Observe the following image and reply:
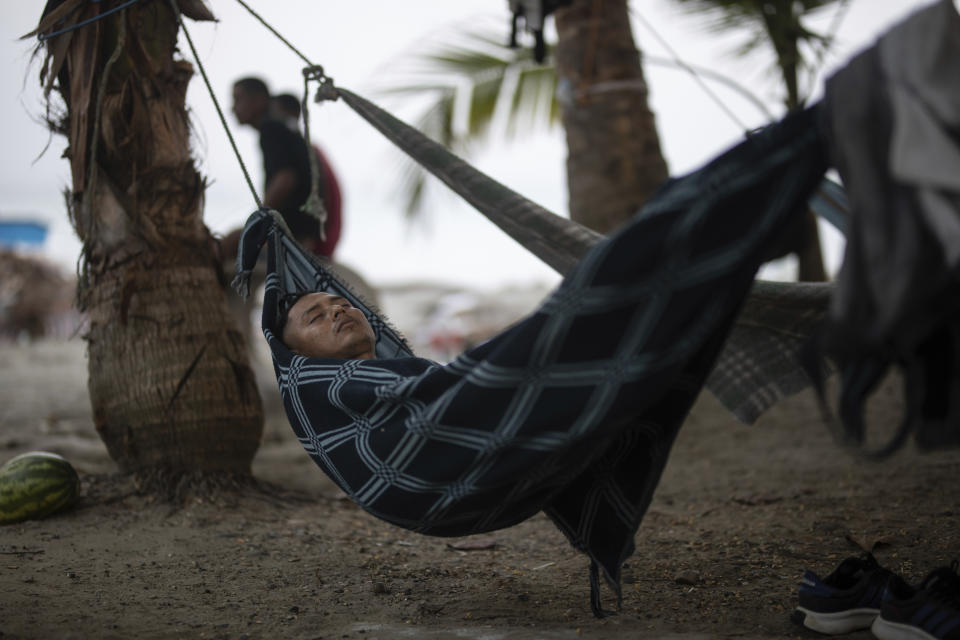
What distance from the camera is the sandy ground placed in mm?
1998

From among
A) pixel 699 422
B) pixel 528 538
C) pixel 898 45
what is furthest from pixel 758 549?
pixel 699 422

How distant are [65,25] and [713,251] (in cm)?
263

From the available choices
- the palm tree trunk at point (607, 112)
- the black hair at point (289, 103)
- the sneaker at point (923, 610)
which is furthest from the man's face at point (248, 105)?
the sneaker at point (923, 610)

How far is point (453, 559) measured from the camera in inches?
107

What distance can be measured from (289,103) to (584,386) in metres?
3.67

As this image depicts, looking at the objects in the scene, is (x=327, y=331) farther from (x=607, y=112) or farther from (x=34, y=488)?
(x=607, y=112)

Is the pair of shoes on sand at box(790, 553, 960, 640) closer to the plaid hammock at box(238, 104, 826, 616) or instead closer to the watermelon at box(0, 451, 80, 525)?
the plaid hammock at box(238, 104, 826, 616)

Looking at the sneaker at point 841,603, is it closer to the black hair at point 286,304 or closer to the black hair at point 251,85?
the black hair at point 286,304

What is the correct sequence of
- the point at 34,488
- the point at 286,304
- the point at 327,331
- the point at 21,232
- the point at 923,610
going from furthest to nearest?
the point at 21,232 < the point at 34,488 < the point at 286,304 < the point at 327,331 < the point at 923,610

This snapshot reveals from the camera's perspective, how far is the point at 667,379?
1664 mm

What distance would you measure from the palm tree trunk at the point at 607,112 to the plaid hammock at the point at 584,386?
2.40 metres

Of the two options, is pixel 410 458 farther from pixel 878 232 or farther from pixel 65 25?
pixel 65 25

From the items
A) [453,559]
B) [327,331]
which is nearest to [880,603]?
[453,559]

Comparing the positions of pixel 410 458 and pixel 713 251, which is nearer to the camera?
pixel 713 251
